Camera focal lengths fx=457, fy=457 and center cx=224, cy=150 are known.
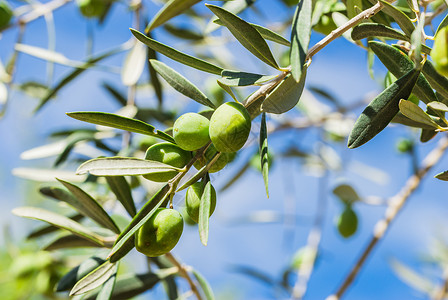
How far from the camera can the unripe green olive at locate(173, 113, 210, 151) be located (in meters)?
0.76

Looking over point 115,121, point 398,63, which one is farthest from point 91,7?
point 398,63

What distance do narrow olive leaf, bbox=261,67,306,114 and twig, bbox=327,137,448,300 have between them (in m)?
1.10

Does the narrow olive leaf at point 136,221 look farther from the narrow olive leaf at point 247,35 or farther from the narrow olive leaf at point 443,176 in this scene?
the narrow olive leaf at point 443,176

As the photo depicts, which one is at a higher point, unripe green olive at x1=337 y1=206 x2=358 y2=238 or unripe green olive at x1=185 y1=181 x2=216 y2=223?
unripe green olive at x1=185 y1=181 x2=216 y2=223

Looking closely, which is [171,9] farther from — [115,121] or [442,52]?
[442,52]

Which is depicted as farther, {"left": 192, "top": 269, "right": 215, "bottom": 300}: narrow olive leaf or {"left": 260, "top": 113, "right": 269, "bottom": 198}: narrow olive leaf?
{"left": 192, "top": 269, "right": 215, "bottom": 300}: narrow olive leaf

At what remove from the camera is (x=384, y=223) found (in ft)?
5.79

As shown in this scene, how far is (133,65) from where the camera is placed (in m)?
1.64

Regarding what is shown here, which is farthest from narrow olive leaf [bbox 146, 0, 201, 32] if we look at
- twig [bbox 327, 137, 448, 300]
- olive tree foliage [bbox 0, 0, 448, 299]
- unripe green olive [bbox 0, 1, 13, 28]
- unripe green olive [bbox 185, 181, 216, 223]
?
twig [bbox 327, 137, 448, 300]

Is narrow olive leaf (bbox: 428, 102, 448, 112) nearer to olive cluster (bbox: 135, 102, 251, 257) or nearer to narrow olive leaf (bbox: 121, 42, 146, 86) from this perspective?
olive cluster (bbox: 135, 102, 251, 257)

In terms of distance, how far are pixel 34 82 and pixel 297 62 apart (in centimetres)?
170

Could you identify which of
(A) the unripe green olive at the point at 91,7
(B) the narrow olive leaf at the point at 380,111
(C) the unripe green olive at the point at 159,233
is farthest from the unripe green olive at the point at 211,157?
(A) the unripe green olive at the point at 91,7

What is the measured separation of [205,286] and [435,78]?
80 centimetres

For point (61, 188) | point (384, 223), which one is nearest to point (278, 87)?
point (61, 188)
